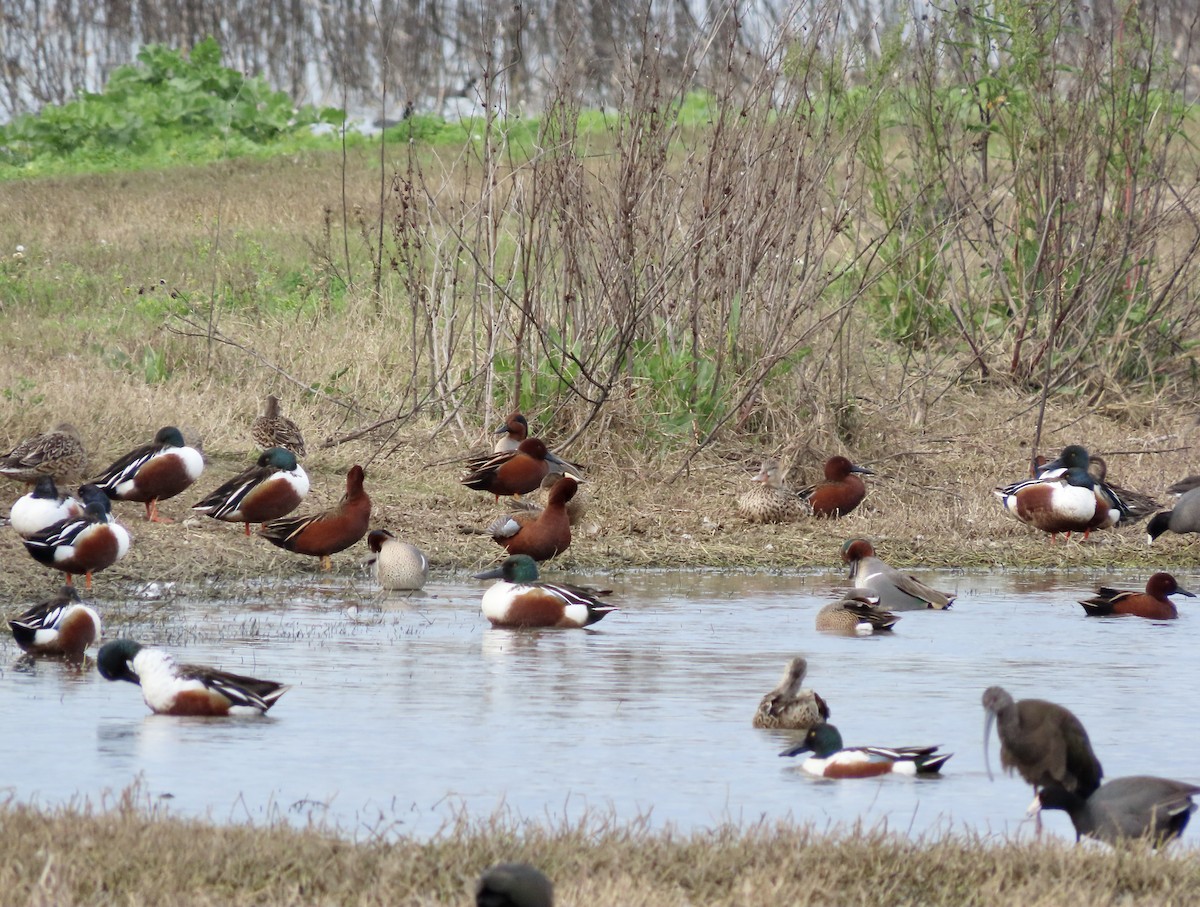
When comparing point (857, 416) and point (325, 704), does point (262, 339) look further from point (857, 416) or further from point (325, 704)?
point (325, 704)

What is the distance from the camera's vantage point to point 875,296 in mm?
18062

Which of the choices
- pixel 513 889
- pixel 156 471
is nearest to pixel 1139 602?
pixel 156 471

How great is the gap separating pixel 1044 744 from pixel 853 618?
12.1 ft

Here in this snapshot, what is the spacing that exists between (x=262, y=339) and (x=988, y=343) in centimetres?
651

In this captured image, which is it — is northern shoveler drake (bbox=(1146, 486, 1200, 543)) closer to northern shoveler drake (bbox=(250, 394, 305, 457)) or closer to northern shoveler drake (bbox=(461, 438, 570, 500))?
northern shoveler drake (bbox=(461, 438, 570, 500))

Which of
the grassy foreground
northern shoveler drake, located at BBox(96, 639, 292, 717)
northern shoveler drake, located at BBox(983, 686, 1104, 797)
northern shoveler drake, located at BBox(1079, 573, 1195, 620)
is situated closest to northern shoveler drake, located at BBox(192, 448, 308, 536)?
northern shoveler drake, located at BBox(96, 639, 292, 717)

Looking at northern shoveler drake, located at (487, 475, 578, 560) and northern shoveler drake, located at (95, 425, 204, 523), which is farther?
northern shoveler drake, located at (95, 425, 204, 523)

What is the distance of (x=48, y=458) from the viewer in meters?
12.3

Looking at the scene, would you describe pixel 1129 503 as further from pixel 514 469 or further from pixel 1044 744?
pixel 1044 744

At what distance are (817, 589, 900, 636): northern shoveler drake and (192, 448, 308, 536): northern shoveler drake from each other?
3.78 meters

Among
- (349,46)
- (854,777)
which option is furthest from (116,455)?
(349,46)

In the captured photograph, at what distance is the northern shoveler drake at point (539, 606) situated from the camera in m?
9.73

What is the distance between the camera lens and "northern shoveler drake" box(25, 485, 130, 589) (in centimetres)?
989

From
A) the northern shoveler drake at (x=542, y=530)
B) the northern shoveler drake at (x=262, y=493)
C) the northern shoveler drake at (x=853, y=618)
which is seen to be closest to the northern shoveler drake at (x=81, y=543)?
the northern shoveler drake at (x=262, y=493)
